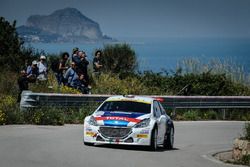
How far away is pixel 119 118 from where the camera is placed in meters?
20.3

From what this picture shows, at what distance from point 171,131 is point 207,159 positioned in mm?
2788

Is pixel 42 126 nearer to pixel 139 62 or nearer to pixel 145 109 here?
pixel 145 109

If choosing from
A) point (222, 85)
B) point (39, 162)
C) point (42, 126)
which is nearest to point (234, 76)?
point (222, 85)

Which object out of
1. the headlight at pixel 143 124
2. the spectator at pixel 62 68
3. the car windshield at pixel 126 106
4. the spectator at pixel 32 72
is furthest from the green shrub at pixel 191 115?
the headlight at pixel 143 124

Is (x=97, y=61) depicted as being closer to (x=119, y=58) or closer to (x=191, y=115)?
(x=191, y=115)

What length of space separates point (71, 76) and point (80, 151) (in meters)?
12.8

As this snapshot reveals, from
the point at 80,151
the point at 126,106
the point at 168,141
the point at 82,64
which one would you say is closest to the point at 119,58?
the point at 82,64

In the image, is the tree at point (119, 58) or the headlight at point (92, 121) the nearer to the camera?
the headlight at point (92, 121)

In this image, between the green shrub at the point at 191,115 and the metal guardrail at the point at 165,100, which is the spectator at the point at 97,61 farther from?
the green shrub at the point at 191,115

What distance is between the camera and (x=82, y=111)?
29.0m

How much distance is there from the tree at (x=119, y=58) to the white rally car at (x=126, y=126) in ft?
72.6

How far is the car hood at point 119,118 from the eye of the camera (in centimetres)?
2019

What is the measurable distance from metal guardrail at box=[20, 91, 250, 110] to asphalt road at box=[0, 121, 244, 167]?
5.05 feet

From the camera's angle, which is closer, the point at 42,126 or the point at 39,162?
the point at 39,162
